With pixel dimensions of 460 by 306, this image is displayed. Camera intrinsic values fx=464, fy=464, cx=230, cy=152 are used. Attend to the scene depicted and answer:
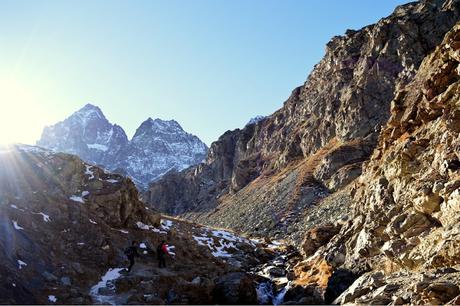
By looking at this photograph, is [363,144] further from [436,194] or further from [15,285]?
[15,285]

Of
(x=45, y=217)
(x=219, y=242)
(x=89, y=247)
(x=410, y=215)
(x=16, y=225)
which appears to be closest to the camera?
(x=410, y=215)

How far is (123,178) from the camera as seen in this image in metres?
39.1

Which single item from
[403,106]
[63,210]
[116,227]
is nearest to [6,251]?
[63,210]

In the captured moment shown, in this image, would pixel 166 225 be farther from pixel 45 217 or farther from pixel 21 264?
pixel 21 264

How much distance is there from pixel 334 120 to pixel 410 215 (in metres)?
70.4

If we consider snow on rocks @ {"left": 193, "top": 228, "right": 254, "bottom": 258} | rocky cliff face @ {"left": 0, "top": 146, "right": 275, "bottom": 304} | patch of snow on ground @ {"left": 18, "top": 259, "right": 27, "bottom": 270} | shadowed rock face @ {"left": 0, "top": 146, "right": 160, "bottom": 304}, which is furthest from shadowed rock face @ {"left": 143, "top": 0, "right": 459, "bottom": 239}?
patch of snow on ground @ {"left": 18, "top": 259, "right": 27, "bottom": 270}

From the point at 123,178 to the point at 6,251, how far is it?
15.2 m

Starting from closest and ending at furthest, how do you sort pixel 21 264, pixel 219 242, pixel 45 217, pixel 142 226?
pixel 21 264
pixel 45 217
pixel 142 226
pixel 219 242

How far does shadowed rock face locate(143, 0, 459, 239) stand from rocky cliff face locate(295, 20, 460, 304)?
98.1 ft

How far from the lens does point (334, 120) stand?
300 ft

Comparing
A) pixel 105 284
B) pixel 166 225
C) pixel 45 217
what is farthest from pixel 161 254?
pixel 166 225

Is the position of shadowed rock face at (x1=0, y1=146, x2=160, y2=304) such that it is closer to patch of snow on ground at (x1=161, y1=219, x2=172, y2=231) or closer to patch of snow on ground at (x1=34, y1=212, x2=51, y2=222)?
patch of snow on ground at (x1=34, y1=212, x2=51, y2=222)

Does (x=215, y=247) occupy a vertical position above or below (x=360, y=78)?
below

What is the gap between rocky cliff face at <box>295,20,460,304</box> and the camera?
17.4m
